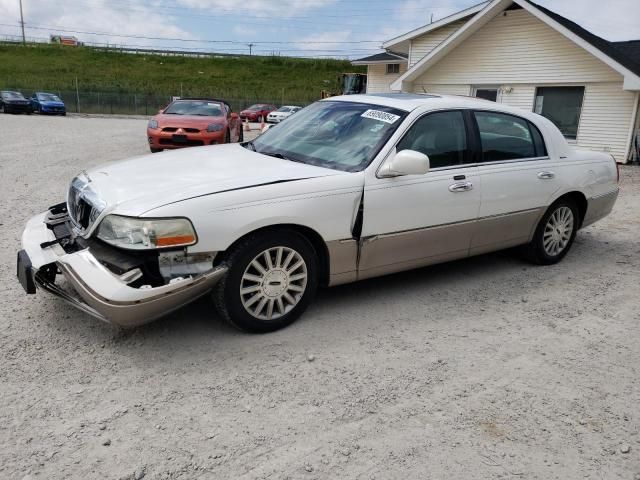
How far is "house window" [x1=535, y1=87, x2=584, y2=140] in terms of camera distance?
51.8ft

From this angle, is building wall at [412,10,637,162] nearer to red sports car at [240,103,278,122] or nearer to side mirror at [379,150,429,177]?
side mirror at [379,150,429,177]

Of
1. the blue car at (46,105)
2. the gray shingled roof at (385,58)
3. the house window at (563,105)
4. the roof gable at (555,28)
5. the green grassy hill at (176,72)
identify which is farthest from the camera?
the green grassy hill at (176,72)

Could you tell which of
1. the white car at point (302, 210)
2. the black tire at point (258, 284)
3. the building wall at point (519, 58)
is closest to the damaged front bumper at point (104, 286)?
the white car at point (302, 210)

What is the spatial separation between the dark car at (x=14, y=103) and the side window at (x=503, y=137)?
106 feet

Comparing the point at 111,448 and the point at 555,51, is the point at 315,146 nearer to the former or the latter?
the point at 111,448

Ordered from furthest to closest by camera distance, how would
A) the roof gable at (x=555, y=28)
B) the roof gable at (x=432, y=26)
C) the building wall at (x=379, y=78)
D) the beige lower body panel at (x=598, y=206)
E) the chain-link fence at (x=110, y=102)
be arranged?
the chain-link fence at (x=110, y=102) < the building wall at (x=379, y=78) < the roof gable at (x=432, y=26) < the roof gable at (x=555, y=28) < the beige lower body panel at (x=598, y=206)

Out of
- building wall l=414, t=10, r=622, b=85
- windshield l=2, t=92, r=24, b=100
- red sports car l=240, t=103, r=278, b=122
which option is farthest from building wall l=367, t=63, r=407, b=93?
windshield l=2, t=92, r=24, b=100

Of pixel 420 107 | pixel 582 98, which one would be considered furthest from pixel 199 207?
pixel 582 98

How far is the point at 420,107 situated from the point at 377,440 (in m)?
2.75

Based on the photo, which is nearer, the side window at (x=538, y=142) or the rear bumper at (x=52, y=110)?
the side window at (x=538, y=142)

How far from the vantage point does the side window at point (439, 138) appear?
4277 mm

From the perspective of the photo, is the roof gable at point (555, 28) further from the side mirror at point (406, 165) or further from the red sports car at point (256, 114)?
the red sports car at point (256, 114)

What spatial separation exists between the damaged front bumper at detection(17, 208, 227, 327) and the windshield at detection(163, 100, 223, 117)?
9412 millimetres

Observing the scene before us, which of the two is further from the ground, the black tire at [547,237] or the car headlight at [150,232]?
the car headlight at [150,232]
